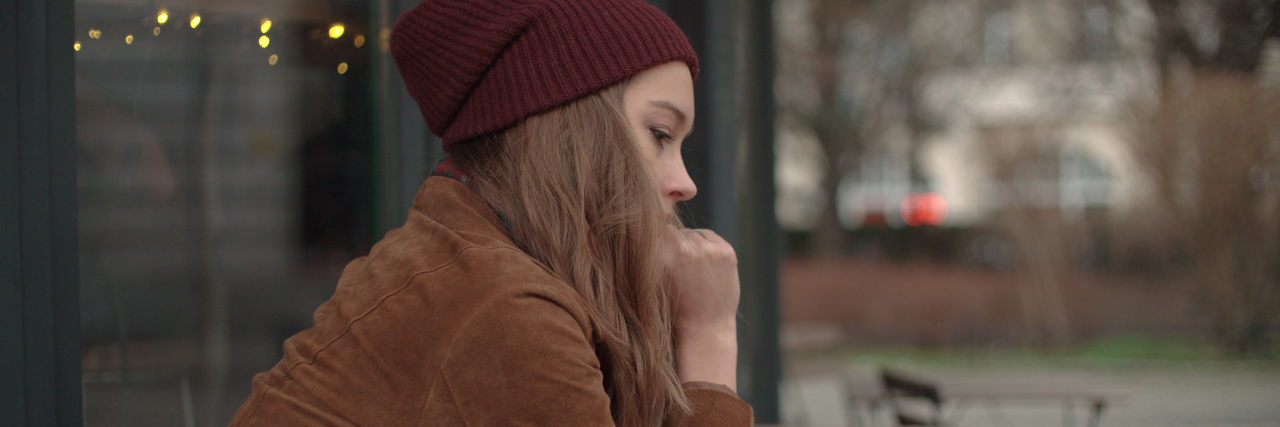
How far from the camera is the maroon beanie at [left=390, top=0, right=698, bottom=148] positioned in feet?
4.17

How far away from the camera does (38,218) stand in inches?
65.7

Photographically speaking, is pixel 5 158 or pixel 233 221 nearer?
pixel 5 158

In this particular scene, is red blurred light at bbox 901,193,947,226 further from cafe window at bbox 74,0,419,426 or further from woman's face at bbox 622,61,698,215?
woman's face at bbox 622,61,698,215

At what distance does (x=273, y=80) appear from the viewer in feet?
7.84

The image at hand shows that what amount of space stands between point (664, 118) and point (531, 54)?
0.76ft

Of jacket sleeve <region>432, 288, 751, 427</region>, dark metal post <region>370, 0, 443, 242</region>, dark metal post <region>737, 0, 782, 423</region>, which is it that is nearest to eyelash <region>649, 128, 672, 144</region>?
jacket sleeve <region>432, 288, 751, 427</region>

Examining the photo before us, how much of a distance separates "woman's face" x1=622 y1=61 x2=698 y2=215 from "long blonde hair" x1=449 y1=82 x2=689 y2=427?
0.11 feet

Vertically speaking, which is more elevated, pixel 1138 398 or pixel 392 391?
pixel 392 391

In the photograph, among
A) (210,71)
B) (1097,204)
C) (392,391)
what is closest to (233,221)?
(210,71)

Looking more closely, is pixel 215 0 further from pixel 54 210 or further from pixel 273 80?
pixel 54 210

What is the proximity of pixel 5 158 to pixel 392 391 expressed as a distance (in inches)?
45.0

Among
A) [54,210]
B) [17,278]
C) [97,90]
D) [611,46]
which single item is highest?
[611,46]

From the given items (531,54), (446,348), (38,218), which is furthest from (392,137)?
(446,348)

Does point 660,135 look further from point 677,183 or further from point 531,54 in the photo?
point 531,54
